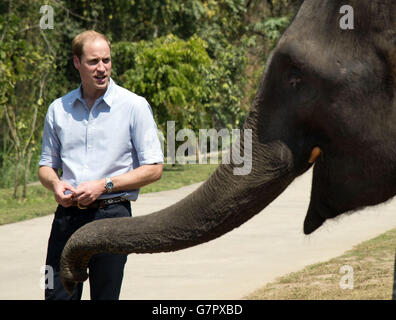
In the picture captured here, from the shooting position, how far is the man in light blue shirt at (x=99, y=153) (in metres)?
4.62

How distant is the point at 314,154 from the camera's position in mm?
3109

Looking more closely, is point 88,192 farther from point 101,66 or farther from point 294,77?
point 294,77

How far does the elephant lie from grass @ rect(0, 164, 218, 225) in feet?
28.1

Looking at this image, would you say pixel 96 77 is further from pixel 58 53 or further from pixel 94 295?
pixel 58 53

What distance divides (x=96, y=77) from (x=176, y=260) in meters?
4.40

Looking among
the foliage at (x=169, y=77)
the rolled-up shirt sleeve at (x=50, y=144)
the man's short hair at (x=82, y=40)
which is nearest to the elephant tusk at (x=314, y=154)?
the man's short hair at (x=82, y=40)

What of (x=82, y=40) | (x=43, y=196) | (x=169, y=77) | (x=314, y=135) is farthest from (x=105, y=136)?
(x=169, y=77)

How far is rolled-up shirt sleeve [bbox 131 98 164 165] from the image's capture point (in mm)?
4723

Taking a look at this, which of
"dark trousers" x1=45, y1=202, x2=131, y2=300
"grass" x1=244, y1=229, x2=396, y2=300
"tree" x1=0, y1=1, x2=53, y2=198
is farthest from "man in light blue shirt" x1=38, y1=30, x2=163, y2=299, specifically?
"tree" x1=0, y1=1, x2=53, y2=198

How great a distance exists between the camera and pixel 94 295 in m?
4.73

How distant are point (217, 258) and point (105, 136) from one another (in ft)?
14.2

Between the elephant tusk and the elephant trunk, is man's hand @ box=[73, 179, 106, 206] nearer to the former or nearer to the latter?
the elephant trunk

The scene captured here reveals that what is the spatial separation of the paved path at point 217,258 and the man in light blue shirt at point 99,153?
5.55 ft
